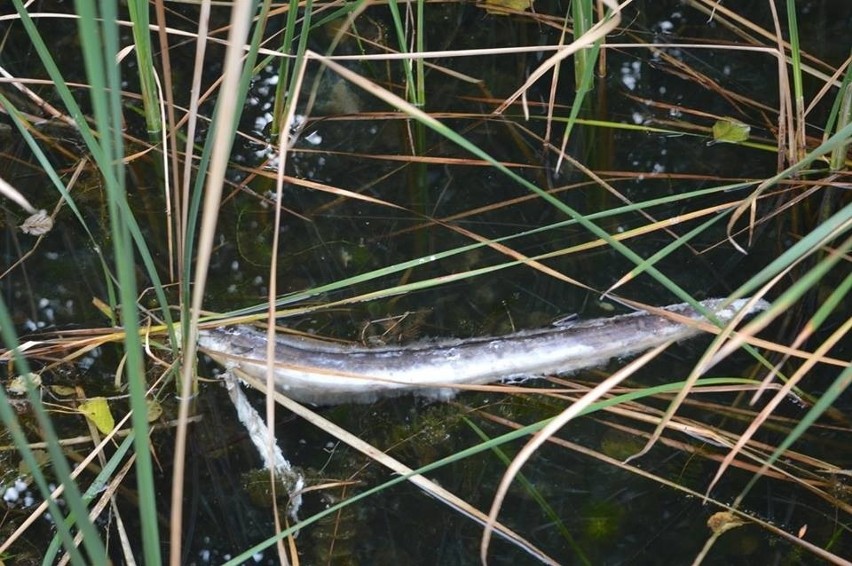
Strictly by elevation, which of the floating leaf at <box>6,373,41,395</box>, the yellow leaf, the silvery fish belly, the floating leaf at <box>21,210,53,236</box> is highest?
the floating leaf at <box>21,210,53,236</box>

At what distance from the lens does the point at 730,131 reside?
73.4 inches

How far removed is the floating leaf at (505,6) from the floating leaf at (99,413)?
1405 mm

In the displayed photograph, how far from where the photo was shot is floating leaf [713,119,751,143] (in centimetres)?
186

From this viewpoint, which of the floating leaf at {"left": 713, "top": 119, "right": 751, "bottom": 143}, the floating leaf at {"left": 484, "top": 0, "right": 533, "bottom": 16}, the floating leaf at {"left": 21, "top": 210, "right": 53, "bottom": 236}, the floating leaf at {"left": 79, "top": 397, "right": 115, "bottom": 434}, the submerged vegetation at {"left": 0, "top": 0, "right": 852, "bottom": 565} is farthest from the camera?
the floating leaf at {"left": 484, "top": 0, "right": 533, "bottom": 16}

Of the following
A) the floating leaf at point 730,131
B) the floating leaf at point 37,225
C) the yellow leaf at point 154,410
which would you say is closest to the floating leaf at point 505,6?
the floating leaf at point 730,131

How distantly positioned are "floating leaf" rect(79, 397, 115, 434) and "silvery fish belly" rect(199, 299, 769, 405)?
190mm

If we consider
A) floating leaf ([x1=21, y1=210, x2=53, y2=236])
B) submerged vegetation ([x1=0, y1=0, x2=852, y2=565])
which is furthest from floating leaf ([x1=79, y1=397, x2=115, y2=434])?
floating leaf ([x1=21, y1=210, x2=53, y2=236])

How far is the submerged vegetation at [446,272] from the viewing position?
123cm

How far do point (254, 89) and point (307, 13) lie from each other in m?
0.67

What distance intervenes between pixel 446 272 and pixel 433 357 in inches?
9.1

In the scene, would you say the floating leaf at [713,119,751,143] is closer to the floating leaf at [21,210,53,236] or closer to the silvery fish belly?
the silvery fish belly

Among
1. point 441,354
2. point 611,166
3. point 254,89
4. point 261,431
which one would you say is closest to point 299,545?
point 261,431

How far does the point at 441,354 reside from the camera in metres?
1.48

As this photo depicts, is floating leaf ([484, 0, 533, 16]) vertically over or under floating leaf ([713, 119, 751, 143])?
over
